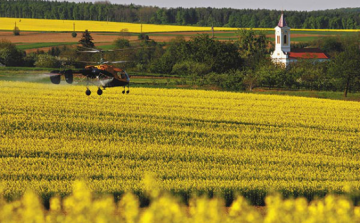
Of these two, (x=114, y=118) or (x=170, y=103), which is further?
(x=170, y=103)

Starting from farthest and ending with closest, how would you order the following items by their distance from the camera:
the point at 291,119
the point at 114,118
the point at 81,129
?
the point at 291,119 → the point at 114,118 → the point at 81,129

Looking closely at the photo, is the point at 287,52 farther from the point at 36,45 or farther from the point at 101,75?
the point at 101,75

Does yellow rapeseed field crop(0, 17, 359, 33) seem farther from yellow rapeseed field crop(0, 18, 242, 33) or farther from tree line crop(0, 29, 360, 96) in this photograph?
tree line crop(0, 29, 360, 96)

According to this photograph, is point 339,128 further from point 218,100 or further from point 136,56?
point 136,56

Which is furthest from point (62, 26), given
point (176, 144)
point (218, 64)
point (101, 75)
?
point (101, 75)

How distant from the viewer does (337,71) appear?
73.6 meters

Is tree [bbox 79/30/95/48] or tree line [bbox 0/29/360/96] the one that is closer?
tree line [bbox 0/29/360/96]

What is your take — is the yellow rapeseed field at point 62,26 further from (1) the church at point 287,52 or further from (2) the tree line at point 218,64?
(1) the church at point 287,52

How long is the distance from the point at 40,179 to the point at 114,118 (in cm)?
1405

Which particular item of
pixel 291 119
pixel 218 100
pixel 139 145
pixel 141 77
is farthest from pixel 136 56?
pixel 139 145

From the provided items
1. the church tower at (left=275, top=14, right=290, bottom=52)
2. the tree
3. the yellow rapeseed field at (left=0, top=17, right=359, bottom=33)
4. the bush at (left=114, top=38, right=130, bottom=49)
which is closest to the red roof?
the church tower at (left=275, top=14, right=290, bottom=52)

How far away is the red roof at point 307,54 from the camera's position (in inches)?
5089

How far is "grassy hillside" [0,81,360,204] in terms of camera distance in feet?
90.5

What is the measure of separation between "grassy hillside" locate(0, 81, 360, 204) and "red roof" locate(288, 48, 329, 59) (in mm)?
76882
